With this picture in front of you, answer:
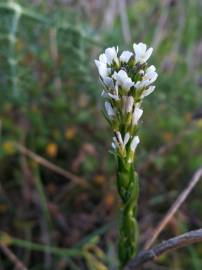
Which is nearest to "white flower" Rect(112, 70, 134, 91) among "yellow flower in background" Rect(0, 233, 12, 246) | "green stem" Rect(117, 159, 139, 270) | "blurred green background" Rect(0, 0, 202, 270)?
"green stem" Rect(117, 159, 139, 270)

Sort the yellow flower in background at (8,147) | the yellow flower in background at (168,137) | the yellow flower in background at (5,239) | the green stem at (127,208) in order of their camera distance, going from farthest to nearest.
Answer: the yellow flower in background at (168,137) → the yellow flower in background at (8,147) → the yellow flower in background at (5,239) → the green stem at (127,208)

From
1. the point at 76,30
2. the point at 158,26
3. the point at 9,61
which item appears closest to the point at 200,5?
the point at 158,26

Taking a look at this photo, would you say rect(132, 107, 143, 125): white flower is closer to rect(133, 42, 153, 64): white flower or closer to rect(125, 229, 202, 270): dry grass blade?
rect(133, 42, 153, 64): white flower

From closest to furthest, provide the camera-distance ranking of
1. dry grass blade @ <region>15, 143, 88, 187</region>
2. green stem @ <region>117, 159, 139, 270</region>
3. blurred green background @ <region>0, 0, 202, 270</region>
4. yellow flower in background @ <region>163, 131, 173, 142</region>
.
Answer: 1. green stem @ <region>117, 159, 139, 270</region>
2. blurred green background @ <region>0, 0, 202, 270</region>
3. dry grass blade @ <region>15, 143, 88, 187</region>
4. yellow flower in background @ <region>163, 131, 173, 142</region>

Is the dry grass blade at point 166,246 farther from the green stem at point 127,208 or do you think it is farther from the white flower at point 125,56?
the white flower at point 125,56

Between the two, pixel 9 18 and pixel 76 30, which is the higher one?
pixel 9 18

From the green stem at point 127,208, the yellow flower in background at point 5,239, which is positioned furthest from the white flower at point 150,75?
the yellow flower in background at point 5,239

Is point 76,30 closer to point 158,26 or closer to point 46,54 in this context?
point 46,54

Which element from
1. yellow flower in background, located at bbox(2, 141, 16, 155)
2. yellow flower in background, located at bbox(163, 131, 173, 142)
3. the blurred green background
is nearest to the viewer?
the blurred green background
